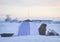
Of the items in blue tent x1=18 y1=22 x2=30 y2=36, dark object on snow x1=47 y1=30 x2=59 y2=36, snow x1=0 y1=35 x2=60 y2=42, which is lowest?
snow x1=0 y1=35 x2=60 y2=42

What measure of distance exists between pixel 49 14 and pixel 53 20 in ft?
0.28

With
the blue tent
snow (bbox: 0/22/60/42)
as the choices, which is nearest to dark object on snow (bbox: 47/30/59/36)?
snow (bbox: 0/22/60/42)

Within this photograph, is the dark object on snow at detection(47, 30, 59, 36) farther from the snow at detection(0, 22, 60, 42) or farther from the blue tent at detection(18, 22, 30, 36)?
the blue tent at detection(18, 22, 30, 36)

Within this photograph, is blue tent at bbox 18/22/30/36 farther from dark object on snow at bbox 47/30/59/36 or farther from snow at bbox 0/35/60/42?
dark object on snow at bbox 47/30/59/36

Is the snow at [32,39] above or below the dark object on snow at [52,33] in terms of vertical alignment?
below

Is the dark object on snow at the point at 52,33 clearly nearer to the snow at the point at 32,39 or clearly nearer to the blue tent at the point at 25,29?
the snow at the point at 32,39

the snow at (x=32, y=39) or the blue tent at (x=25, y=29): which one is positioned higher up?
the blue tent at (x=25, y=29)

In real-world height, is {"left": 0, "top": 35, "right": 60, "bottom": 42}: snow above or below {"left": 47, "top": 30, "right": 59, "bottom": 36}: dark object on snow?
below

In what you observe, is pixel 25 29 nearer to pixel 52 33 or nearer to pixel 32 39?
pixel 32 39

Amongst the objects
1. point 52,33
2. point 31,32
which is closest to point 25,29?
point 31,32

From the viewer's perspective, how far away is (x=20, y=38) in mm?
1285

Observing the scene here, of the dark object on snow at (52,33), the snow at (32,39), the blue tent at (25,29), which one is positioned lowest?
the snow at (32,39)

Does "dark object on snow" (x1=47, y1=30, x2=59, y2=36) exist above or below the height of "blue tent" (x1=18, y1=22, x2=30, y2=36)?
below

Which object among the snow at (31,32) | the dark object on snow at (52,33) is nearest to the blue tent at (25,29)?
the snow at (31,32)
